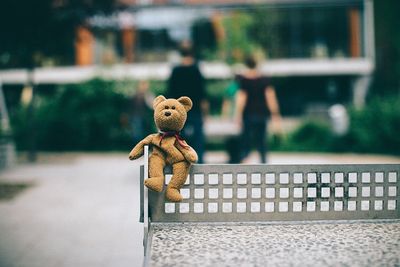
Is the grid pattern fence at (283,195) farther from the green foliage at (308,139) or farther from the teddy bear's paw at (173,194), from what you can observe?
the green foliage at (308,139)

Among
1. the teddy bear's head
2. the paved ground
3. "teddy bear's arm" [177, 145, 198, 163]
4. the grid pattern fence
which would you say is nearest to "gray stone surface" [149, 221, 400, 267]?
the grid pattern fence

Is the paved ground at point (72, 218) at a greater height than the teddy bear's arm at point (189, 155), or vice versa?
the teddy bear's arm at point (189, 155)

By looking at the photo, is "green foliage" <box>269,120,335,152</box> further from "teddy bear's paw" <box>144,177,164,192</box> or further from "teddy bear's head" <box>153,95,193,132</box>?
"teddy bear's paw" <box>144,177,164,192</box>

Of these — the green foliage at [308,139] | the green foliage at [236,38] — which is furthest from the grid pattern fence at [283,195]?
the green foliage at [236,38]

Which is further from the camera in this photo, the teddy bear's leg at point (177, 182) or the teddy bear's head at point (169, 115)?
the teddy bear's head at point (169, 115)

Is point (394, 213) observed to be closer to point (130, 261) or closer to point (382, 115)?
point (130, 261)

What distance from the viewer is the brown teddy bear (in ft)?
10.5

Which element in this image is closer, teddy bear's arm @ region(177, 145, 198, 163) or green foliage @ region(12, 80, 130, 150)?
teddy bear's arm @ region(177, 145, 198, 163)

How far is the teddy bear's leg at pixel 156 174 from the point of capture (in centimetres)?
316

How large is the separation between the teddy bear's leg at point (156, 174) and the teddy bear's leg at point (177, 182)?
6 centimetres

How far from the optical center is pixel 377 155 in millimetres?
15203

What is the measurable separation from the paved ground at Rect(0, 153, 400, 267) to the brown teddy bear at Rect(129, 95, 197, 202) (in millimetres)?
2382

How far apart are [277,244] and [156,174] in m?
0.76

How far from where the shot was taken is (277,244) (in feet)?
9.67
